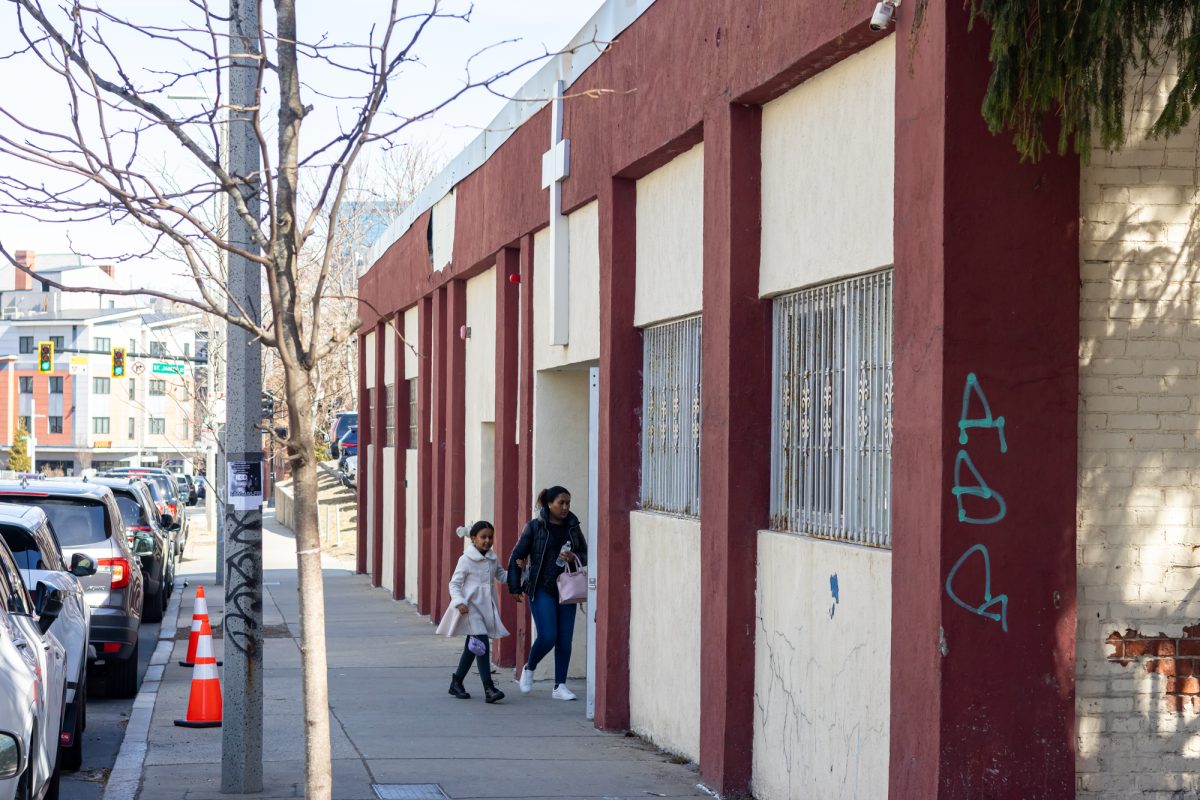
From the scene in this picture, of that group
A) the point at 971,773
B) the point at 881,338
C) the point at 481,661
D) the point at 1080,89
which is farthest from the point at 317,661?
the point at 481,661

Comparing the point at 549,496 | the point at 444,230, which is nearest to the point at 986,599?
the point at 549,496

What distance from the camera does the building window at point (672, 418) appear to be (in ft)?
34.6

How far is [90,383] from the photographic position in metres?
96.4

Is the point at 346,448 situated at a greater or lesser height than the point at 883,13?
lesser

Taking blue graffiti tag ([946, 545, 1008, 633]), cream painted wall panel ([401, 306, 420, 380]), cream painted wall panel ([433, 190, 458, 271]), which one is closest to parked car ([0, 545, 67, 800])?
blue graffiti tag ([946, 545, 1008, 633])

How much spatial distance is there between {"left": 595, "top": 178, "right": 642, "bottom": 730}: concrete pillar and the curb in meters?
3.29

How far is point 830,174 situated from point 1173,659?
2886 mm

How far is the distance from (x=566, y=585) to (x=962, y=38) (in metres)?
7.46

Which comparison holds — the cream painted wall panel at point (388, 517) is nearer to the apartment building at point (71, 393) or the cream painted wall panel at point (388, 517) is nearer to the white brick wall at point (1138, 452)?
the white brick wall at point (1138, 452)

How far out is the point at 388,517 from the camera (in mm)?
25641

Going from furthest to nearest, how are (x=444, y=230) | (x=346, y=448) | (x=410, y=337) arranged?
(x=346, y=448)
(x=410, y=337)
(x=444, y=230)

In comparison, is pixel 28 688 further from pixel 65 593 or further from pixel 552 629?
pixel 552 629

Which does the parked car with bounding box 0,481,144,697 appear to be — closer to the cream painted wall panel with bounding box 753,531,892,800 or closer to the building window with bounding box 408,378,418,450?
the cream painted wall panel with bounding box 753,531,892,800

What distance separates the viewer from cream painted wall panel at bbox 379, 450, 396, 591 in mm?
24594
